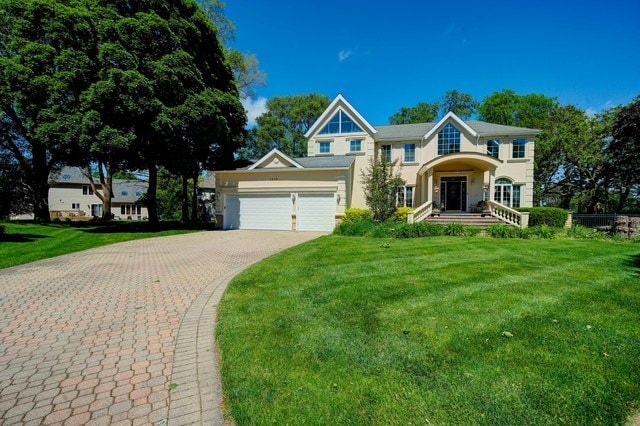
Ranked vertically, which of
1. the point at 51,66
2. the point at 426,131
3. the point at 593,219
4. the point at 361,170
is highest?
the point at 51,66

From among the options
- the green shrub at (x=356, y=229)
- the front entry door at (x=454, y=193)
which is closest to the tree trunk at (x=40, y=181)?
the green shrub at (x=356, y=229)

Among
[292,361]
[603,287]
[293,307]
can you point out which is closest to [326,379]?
[292,361]

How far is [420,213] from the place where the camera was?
17.9m

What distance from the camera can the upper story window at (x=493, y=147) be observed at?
829 inches

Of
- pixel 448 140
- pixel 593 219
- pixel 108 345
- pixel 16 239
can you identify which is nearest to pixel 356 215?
pixel 448 140

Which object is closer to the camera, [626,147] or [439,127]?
[439,127]

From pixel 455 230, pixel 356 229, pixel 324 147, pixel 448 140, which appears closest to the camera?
pixel 455 230

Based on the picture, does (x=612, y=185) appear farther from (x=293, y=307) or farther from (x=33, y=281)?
(x=33, y=281)

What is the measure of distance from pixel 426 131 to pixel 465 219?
26.5 feet

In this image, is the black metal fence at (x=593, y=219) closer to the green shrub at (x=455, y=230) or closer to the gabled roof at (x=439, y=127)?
the gabled roof at (x=439, y=127)

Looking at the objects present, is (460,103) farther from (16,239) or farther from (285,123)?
(16,239)

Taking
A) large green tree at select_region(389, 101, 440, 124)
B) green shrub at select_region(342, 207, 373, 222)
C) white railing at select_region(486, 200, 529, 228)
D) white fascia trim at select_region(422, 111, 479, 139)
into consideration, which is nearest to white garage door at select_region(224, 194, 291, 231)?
green shrub at select_region(342, 207, 373, 222)

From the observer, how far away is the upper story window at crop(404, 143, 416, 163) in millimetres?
22219

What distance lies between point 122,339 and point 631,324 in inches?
274
